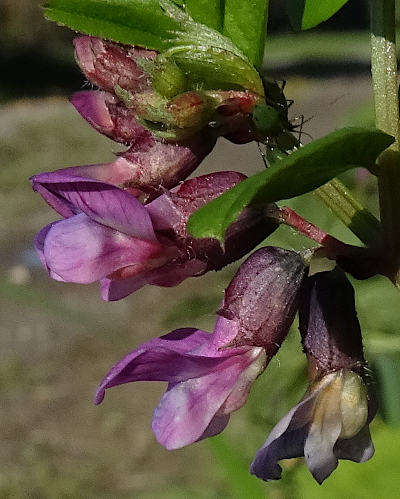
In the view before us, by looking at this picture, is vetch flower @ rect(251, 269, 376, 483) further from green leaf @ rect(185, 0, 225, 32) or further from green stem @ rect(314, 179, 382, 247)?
green leaf @ rect(185, 0, 225, 32)

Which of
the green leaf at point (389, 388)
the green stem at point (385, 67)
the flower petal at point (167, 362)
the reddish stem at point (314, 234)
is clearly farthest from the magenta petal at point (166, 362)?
the green leaf at point (389, 388)

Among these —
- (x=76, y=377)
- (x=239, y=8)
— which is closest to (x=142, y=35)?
(x=239, y=8)

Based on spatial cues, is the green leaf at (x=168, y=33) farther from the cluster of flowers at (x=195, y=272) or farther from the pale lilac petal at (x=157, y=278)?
the pale lilac petal at (x=157, y=278)

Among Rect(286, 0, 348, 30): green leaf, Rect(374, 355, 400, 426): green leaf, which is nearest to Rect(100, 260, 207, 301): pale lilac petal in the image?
Rect(286, 0, 348, 30): green leaf

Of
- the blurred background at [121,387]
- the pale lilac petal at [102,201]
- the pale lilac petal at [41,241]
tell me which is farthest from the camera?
the blurred background at [121,387]

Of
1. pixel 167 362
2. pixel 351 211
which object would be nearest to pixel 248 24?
pixel 351 211

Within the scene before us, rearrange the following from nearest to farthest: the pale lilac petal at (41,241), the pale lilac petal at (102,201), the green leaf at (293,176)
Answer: the green leaf at (293,176), the pale lilac petal at (102,201), the pale lilac petal at (41,241)
